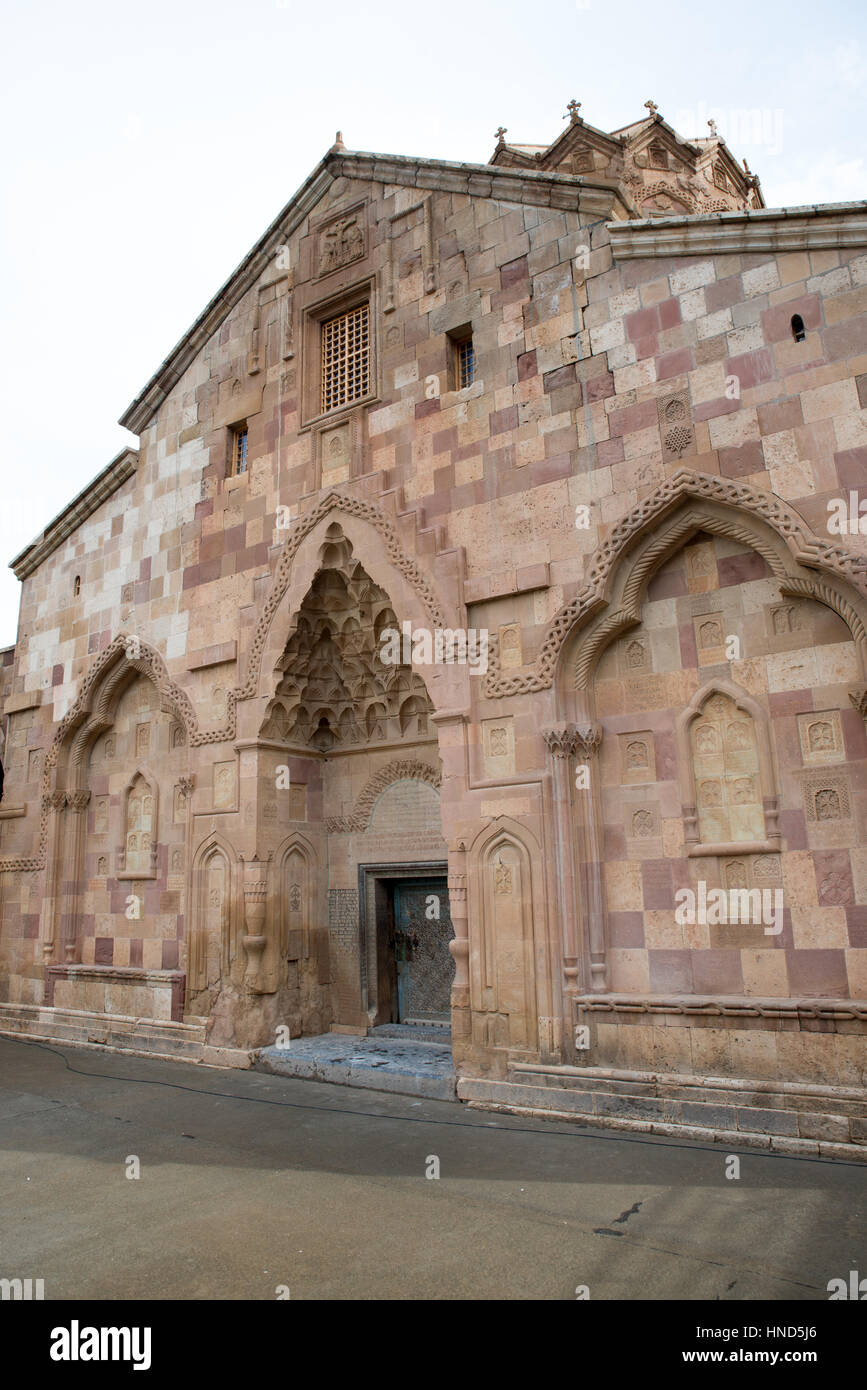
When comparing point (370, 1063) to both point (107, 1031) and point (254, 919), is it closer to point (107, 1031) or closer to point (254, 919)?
point (254, 919)

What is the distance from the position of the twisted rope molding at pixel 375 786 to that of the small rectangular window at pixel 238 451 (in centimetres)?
466

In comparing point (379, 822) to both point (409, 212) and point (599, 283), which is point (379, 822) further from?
point (409, 212)

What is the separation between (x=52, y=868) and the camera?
13.4m

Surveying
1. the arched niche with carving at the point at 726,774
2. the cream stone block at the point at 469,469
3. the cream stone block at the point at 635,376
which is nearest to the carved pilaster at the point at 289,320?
the cream stone block at the point at 469,469

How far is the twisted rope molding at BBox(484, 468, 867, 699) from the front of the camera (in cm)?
739

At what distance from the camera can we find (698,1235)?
5.04m

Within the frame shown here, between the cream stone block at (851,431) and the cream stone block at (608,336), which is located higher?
the cream stone block at (608,336)

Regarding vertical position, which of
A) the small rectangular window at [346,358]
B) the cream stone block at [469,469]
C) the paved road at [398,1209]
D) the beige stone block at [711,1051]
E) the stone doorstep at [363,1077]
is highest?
the small rectangular window at [346,358]

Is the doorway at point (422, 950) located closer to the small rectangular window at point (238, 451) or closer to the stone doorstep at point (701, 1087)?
the stone doorstep at point (701, 1087)

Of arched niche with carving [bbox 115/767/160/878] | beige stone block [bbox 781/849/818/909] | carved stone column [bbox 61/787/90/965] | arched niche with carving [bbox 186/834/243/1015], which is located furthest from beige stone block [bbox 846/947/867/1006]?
carved stone column [bbox 61/787/90/965]

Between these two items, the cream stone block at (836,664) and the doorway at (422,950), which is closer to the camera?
the cream stone block at (836,664)

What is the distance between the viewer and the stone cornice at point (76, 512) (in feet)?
45.6

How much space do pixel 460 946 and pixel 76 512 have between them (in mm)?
9810
